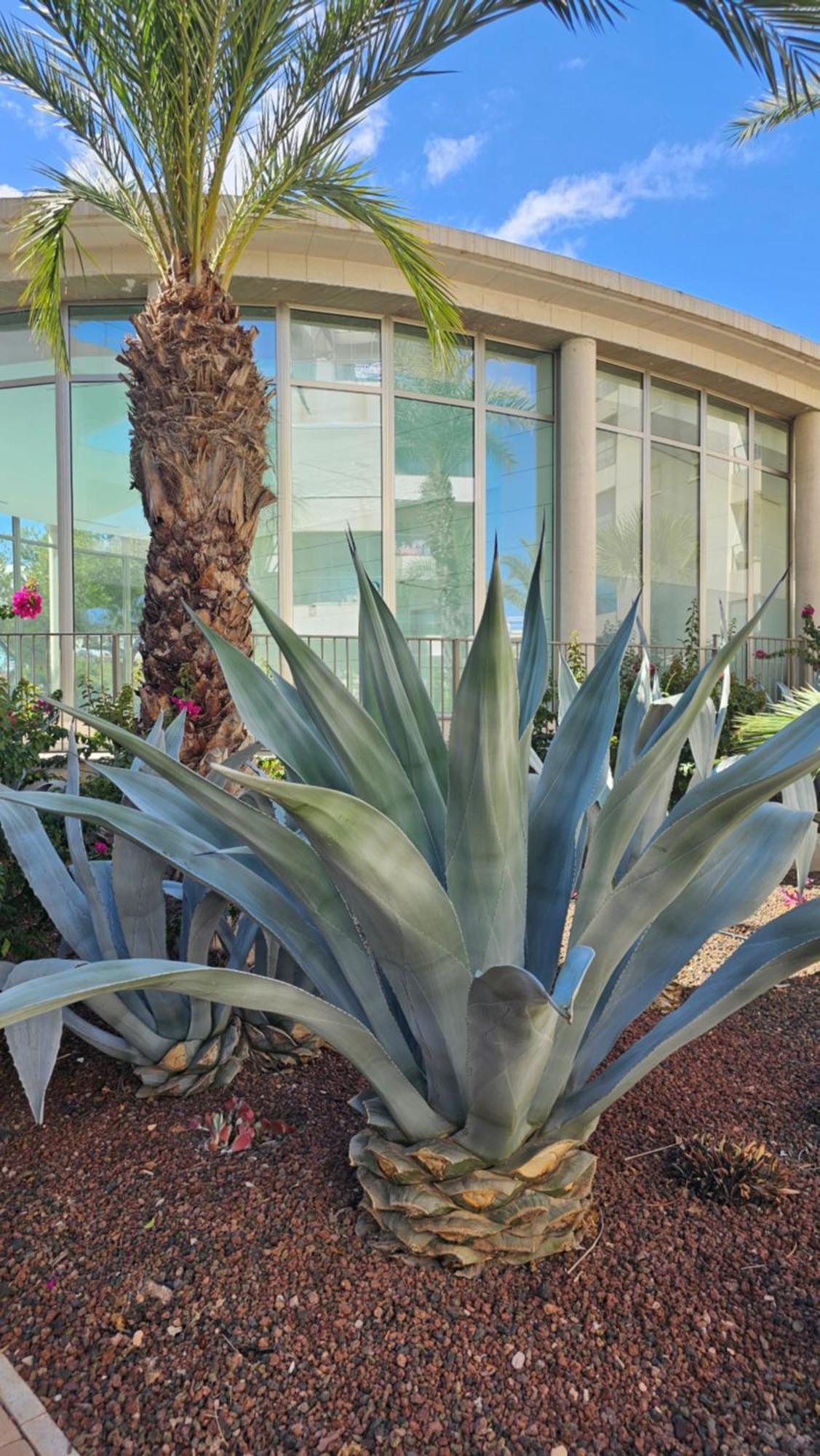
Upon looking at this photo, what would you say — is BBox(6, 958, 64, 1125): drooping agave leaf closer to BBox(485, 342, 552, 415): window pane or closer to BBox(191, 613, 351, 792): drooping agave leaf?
BBox(191, 613, 351, 792): drooping agave leaf

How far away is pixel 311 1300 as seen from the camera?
5.10ft

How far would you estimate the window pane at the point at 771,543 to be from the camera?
12766mm

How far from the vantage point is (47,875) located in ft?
7.68

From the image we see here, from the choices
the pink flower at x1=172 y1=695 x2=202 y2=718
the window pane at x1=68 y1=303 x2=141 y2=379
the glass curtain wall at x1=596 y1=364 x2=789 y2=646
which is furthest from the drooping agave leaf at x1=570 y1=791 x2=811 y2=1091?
the glass curtain wall at x1=596 y1=364 x2=789 y2=646

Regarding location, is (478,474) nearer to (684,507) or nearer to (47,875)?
(684,507)

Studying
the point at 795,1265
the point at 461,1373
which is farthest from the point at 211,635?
the point at 795,1265

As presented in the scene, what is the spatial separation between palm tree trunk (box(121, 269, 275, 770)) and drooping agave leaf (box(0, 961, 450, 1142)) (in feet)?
10.0

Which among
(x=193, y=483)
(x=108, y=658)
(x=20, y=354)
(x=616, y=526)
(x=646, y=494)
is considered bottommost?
(x=108, y=658)

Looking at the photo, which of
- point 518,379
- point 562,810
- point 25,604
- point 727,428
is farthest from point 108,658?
point 727,428

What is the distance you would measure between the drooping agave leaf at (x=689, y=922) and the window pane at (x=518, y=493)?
28.6ft

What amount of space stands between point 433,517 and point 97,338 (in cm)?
414

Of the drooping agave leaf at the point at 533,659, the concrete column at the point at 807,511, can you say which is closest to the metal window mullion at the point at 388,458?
the concrete column at the point at 807,511

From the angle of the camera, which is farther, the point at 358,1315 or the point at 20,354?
the point at 20,354

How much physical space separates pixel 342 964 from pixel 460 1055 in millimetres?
292
